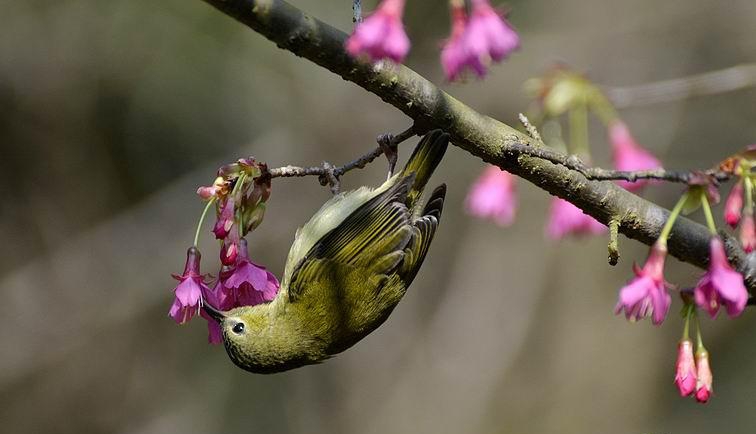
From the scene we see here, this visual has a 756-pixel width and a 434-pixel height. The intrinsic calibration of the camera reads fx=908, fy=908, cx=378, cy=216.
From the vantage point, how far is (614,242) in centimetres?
222

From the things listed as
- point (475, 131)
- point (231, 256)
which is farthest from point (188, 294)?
point (475, 131)

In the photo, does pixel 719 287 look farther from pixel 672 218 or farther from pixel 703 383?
pixel 703 383

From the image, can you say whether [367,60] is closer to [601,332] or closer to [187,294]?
[187,294]

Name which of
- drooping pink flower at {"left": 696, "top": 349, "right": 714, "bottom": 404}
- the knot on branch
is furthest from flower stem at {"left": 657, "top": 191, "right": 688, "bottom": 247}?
the knot on branch

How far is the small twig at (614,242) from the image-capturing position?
7.20 ft

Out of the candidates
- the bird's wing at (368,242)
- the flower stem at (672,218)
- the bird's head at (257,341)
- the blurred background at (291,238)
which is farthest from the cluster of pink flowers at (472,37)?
the blurred background at (291,238)

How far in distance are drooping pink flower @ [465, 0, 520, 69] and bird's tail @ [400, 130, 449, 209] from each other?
0.69 metres

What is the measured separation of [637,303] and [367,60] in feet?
2.95

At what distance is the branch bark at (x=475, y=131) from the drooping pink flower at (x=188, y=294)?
0.75m

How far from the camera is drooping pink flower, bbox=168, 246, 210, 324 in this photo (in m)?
2.48

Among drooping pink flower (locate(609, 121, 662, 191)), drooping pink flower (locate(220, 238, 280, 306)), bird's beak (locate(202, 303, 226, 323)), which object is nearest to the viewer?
drooping pink flower (locate(220, 238, 280, 306))

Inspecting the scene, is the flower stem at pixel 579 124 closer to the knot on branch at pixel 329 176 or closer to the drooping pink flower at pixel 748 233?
the knot on branch at pixel 329 176

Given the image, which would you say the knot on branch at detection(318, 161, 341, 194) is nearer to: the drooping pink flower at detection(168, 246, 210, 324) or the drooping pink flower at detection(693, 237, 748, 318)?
the drooping pink flower at detection(168, 246, 210, 324)

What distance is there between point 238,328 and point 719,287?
1675 mm
